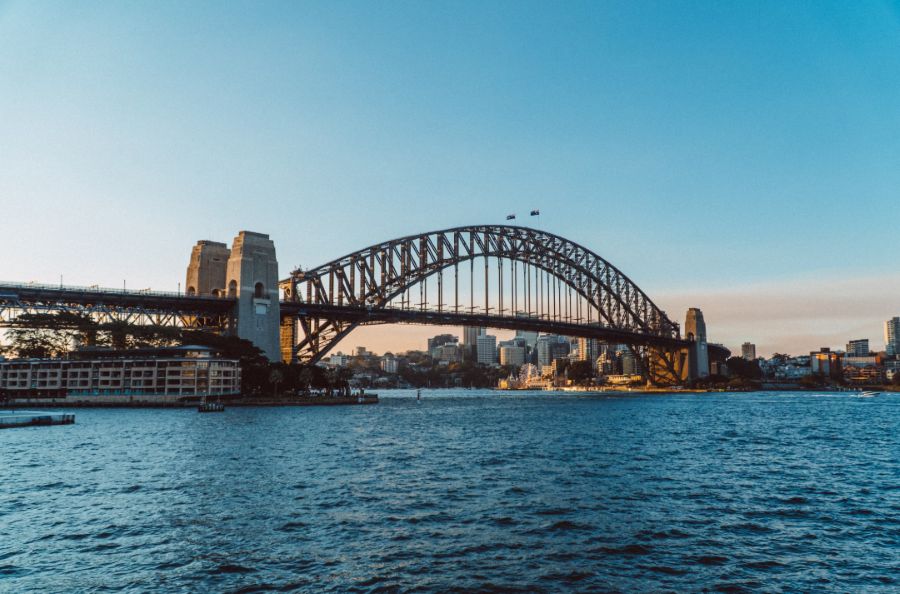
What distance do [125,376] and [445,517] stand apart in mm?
69029

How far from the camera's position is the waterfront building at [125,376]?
72.5 meters

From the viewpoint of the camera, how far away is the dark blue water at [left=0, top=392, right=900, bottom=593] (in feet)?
44.6

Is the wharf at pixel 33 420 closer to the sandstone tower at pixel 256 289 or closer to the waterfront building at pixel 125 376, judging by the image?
the waterfront building at pixel 125 376

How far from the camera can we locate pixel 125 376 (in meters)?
77.0

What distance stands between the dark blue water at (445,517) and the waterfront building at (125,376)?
120 feet

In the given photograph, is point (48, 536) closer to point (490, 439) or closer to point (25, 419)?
point (490, 439)

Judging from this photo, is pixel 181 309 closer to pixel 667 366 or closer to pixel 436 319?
pixel 436 319

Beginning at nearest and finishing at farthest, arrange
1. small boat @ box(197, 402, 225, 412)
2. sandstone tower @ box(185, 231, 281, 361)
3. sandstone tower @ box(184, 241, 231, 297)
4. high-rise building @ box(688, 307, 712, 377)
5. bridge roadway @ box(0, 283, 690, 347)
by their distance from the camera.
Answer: small boat @ box(197, 402, 225, 412) → bridge roadway @ box(0, 283, 690, 347) → sandstone tower @ box(185, 231, 281, 361) → sandstone tower @ box(184, 241, 231, 297) → high-rise building @ box(688, 307, 712, 377)

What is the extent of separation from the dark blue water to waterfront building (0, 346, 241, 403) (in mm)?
36444

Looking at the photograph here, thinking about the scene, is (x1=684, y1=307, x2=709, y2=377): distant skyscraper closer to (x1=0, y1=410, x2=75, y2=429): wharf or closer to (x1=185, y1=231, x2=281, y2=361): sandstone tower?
(x1=185, y1=231, x2=281, y2=361): sandstone tower

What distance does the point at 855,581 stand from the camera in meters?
13.4

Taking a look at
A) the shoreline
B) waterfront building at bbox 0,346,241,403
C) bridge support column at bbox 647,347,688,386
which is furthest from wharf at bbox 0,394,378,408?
bridge support column at bbox 647,347,688,386

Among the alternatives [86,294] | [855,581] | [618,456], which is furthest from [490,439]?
[86,294]

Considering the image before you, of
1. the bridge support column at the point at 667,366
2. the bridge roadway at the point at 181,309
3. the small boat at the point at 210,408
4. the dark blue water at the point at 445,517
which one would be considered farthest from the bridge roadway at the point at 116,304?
the bridge support column at the point at 667,366
